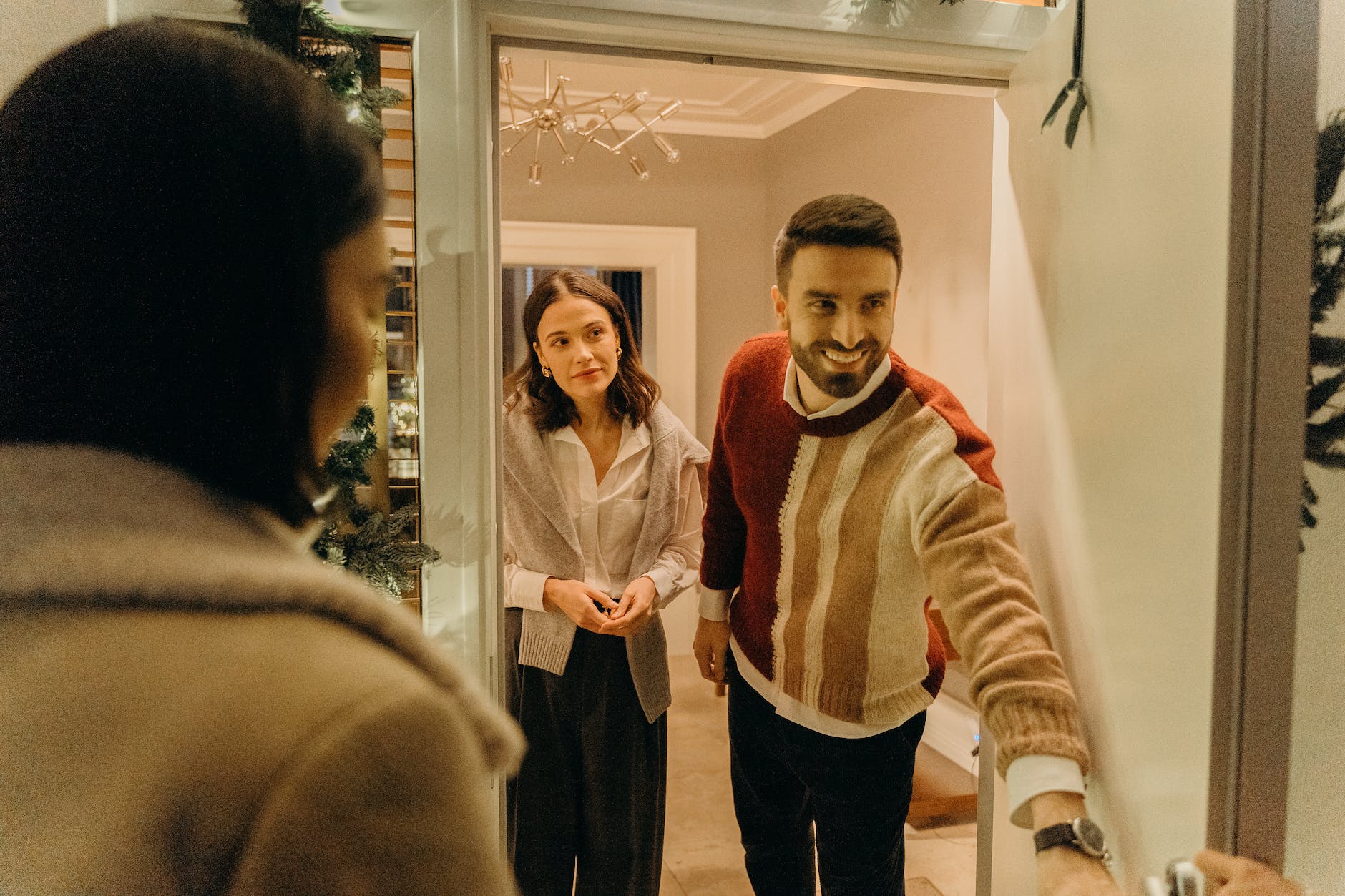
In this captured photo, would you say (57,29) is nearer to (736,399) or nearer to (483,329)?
(483,329)

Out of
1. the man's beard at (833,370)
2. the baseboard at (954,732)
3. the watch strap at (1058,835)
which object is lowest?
the baseboard at (954,732)

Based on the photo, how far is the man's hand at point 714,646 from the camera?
138cm

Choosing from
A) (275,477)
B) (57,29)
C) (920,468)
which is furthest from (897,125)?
(275,477)

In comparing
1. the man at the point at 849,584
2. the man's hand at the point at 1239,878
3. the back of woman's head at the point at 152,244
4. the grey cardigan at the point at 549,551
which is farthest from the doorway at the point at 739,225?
the back of woman's head at the point at 152,244

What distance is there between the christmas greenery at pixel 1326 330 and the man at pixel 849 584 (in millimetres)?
369

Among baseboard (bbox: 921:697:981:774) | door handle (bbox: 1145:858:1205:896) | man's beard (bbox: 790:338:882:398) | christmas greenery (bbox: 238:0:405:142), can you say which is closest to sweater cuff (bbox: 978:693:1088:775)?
door handle (bbox: 1145:858:1205:896)

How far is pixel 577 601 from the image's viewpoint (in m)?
1.38

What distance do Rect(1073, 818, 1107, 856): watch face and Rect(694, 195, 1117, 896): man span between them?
26 mm

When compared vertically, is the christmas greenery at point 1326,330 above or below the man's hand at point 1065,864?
above

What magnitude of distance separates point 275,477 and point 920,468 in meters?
0.85

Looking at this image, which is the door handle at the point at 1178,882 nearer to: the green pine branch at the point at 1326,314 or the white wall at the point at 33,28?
Result: the green pine branch at the point at 1326,314

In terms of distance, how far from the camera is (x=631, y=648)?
4.72 feet

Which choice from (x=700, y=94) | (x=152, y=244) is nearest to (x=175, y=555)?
(x=152, y=244)

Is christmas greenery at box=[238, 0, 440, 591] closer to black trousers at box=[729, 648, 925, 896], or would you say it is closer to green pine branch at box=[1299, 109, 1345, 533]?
black trousers at box=[729, 648, 925, 896]
